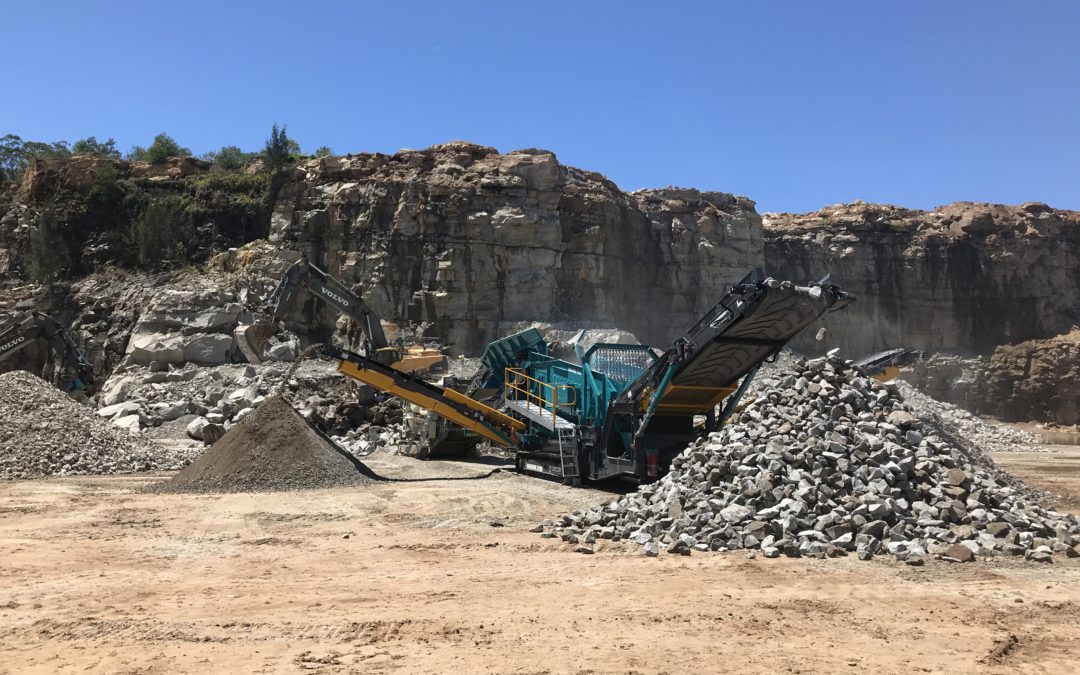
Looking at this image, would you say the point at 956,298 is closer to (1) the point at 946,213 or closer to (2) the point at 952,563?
(1) the point at 946,213

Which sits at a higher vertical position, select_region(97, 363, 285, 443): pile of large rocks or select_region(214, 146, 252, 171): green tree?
select_region(214, 146, 252, 171): green tree

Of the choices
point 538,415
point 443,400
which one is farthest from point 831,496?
point 443,400

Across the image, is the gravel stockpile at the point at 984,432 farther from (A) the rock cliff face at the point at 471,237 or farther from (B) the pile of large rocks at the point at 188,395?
(B) the pile of large rocks at the point at 188,395

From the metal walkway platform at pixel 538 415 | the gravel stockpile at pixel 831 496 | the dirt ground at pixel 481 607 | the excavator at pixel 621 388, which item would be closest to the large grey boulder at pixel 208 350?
the excavator at pixel 621 388

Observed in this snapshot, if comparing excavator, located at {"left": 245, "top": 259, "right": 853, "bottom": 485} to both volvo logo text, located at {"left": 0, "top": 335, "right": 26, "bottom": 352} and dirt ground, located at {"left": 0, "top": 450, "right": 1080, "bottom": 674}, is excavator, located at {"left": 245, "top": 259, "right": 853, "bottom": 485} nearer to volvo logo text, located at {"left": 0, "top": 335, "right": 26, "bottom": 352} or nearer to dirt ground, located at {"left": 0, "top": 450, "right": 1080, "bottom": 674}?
dirt ground, located at {"left": 0, "top": 450, "right": 1080, "bottom": 674}

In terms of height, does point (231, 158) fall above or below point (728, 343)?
above

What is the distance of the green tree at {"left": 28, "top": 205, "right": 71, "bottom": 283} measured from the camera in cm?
3691

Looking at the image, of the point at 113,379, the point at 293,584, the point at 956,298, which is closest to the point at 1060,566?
the point at 293,584

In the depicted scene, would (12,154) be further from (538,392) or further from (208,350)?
(538,392)

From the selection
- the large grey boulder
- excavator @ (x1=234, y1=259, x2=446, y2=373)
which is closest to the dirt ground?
excavator @ (x1=234, y1=259, x2=446, y2=373)

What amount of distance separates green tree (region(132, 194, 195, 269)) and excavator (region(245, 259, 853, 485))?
23797 millimetres

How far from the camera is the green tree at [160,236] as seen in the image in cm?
3750

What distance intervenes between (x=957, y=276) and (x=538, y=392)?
4220cm

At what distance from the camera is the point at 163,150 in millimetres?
48719
